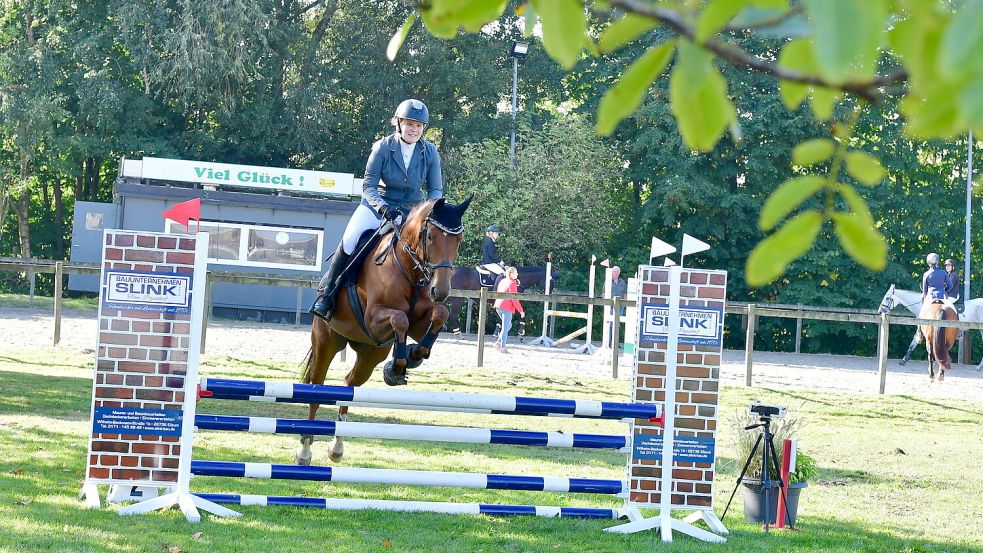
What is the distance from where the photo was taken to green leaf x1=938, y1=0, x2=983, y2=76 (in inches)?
35.0

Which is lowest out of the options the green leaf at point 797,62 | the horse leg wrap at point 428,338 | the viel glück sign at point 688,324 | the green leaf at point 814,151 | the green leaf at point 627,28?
the horse leg wrap at point 428,338

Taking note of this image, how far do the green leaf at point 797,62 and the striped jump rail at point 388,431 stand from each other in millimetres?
5109

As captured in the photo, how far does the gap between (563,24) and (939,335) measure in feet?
61.4

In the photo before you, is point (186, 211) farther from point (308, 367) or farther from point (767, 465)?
point (767, 465)

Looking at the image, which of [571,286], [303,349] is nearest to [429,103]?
[571,286]

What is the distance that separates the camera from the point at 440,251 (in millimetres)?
7176

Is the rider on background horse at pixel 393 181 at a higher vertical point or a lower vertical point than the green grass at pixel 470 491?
higher

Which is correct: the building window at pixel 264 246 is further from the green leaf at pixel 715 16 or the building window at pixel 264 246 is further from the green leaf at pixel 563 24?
the green leaf at pixel 715 16

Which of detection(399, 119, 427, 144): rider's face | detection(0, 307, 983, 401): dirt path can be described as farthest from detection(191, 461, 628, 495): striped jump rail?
detection(0, 307, 983, 401): dirt path

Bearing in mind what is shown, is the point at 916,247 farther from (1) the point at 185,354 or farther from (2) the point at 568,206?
(1) the point at 185,354

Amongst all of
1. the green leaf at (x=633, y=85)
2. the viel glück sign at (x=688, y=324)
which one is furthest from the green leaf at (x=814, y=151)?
the viel glück sign at (x=688, y=324)

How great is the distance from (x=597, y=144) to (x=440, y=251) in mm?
23576

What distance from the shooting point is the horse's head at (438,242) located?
7156 mm

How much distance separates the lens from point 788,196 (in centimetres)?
113
